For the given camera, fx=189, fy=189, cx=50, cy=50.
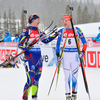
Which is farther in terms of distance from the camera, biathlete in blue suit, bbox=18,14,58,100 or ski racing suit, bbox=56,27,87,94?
ski racing suit, bbox=56,27,87,94

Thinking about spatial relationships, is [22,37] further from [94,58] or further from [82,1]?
[82,1]

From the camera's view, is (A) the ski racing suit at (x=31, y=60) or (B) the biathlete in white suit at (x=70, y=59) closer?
(A) the ski racing suit at (x=31, y=60)

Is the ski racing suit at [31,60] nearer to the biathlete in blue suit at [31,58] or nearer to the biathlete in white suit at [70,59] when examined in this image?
the biathlete in blue suit at [31,58]

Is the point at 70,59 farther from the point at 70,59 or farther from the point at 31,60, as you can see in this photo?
the point at 31,60

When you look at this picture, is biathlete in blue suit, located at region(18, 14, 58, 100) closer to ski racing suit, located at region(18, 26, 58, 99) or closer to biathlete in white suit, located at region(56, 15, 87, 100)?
ski racing suit, located at region(18, 26, 58, 99)

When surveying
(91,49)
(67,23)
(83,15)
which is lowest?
(91,49)

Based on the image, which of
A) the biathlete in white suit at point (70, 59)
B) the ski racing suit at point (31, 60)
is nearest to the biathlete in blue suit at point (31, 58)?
the ski racing suit at point (31, 60)

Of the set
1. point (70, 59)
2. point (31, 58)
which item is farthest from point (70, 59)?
point (31, 58)

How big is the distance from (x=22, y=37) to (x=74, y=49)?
3.69ft

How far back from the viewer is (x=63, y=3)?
8425cm

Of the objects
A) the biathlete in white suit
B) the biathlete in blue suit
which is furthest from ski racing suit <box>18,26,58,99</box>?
the biathlete in white suit

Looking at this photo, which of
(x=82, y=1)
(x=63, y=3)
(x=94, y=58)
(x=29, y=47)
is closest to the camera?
(x=29, y=47)

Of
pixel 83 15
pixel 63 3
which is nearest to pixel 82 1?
pixel 63 3

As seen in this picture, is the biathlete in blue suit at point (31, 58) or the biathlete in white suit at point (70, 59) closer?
the biathlete in blue suit at point (31, 58)
